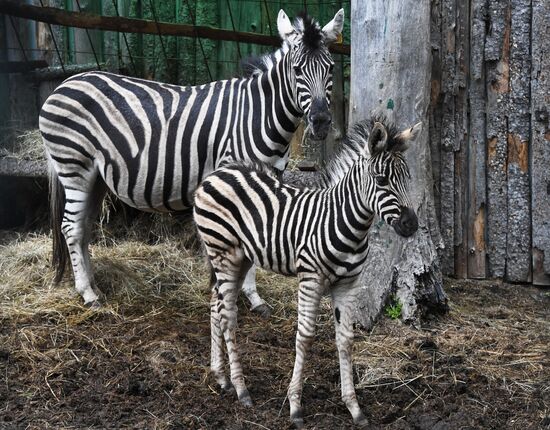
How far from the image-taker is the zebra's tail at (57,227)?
743 cm

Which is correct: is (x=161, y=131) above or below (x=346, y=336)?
above

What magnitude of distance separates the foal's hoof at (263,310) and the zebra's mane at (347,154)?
1803mm

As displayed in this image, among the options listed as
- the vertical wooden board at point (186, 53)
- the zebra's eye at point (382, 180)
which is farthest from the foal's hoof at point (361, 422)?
the vertical wooden board at point (186, 53)

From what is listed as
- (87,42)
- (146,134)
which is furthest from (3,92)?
(146,134)

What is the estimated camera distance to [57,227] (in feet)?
24.4

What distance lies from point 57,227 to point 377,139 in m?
3.53

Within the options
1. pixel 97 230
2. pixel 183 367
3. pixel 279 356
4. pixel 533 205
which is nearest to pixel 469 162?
pixel 533 205

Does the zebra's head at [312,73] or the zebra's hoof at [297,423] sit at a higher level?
the zebra's head at [312,73]

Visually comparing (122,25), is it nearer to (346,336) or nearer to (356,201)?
(356,201)

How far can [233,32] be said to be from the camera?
827 centimetres

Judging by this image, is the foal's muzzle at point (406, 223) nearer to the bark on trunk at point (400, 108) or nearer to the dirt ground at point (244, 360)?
the dirt ground at point (244, 360)

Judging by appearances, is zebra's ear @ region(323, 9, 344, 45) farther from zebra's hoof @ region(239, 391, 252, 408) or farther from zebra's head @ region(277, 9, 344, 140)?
zebra's hoof @ region(239, 391, 252, 408)

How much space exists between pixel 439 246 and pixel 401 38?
1605 mm

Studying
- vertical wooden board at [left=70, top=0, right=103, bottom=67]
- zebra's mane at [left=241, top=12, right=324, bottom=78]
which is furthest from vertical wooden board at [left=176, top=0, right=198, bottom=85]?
zebra's mane at [left=241, top=12, right=324, bottom=78]
